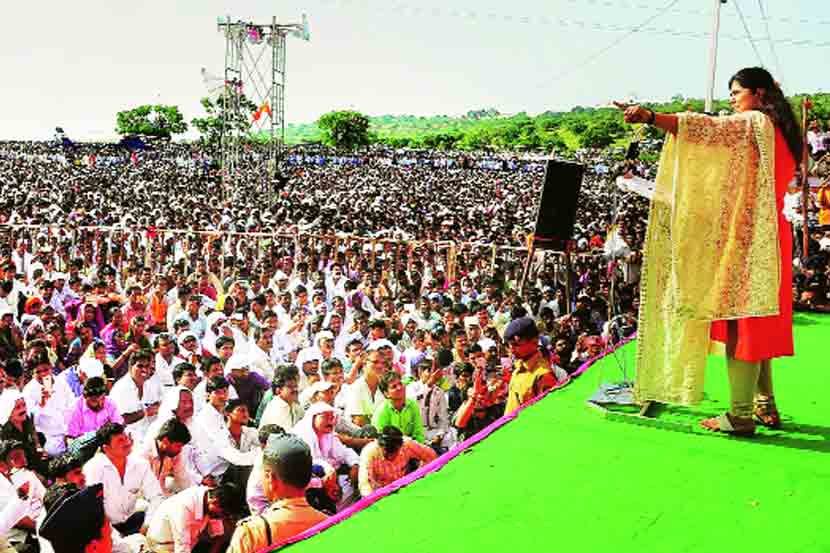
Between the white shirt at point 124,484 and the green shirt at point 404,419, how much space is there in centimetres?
132

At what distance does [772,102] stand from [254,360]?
447 cm

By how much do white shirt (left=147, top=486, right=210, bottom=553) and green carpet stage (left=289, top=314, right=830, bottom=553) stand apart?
3.89 feet

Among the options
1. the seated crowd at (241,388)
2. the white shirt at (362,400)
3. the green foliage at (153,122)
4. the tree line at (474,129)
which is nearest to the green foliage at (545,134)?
the tree line at (474,129)

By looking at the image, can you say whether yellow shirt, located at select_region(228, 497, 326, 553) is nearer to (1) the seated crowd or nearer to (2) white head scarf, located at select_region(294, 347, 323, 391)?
(1) the seated crowd

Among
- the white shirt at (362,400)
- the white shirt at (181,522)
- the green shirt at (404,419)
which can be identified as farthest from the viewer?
the white shirt at (362,400)

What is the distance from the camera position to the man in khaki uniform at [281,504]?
282 cm

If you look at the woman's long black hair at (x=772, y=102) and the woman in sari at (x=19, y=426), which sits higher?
the woman's long black hair at (x=772, y=102)

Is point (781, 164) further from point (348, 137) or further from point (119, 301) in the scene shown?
point (348, 137)

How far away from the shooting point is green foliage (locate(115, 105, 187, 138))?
74.2 m

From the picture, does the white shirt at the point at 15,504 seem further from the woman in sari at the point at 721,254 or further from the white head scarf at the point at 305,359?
the woman in sari at the point at 721,254

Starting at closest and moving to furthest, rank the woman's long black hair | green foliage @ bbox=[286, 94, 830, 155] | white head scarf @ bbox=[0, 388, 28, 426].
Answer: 1. the woman's long black hair
2. white head scarf @ bbox=[0, 388, 28, 426]
3. green foliage @ bbox=[286, 94, 830, 155]

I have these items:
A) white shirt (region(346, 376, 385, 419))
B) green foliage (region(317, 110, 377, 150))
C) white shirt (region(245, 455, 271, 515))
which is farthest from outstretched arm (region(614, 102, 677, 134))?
green foliage (region(317, 110, 377, 150))

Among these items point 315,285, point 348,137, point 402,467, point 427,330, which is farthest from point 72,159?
point 402,467

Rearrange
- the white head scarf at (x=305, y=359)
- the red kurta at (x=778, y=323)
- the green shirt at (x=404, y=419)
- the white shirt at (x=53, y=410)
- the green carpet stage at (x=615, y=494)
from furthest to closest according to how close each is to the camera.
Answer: the white head scarf at (x=305, y=359) < the white shirt at (x=53, y=410) < the green shirt at (x=404, y=419) < the red kurta at (x=778, y=323) < the green carpet stage at (x=615, y=494)
